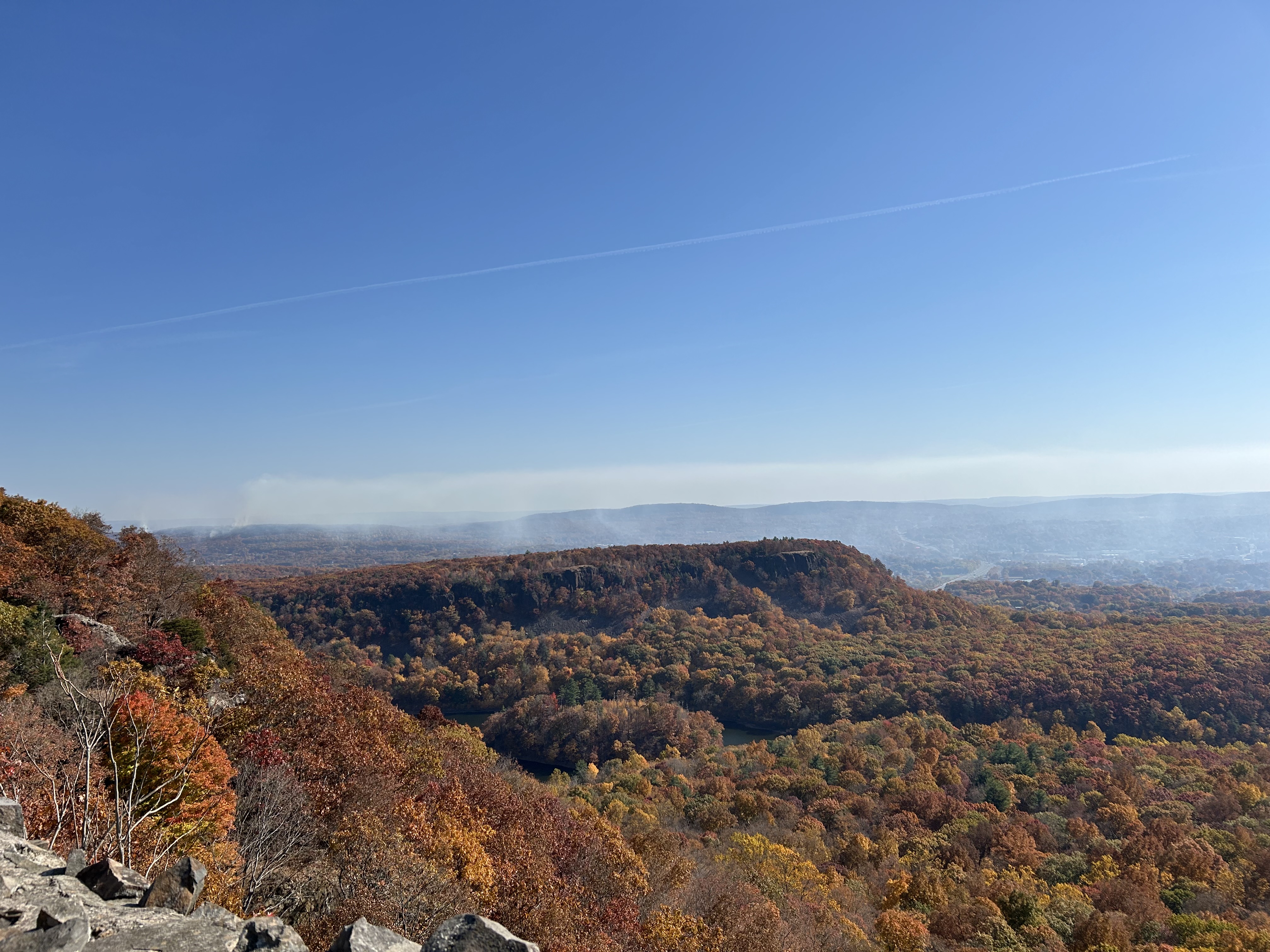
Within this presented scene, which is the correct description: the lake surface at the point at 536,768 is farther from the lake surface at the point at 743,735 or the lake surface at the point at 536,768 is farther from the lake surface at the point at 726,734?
the lake surface at the point at 743,735

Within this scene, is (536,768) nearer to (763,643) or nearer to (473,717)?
(473,717)

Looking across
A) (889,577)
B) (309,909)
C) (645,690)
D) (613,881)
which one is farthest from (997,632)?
(309,909)

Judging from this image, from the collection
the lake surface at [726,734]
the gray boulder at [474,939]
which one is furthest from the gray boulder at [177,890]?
the lake surface at [726,734]

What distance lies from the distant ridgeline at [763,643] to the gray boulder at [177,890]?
6841cm

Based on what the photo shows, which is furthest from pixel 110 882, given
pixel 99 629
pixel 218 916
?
pixel 99 629

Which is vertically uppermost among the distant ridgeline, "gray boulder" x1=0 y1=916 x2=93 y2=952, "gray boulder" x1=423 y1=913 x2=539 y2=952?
"gray boulder" x1=0 y1=916 x2=93 y2=952

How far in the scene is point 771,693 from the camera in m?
98.7

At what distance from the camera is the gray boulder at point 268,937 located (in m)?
8.06

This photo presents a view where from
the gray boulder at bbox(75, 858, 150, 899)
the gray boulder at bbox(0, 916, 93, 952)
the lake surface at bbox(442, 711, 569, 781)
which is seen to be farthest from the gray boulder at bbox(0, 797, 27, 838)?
the lake surface at bbox(442, 711, 569, 781)

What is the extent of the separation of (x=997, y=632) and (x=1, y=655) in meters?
135

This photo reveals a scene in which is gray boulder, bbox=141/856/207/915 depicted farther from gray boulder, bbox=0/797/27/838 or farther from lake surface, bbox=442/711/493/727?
lake surface, bbox=442/711/493/727

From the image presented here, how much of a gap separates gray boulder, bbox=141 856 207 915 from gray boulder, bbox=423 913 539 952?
12.0 ft

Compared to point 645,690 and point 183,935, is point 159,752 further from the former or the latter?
point 645,690

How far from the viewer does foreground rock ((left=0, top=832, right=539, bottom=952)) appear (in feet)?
24.0
